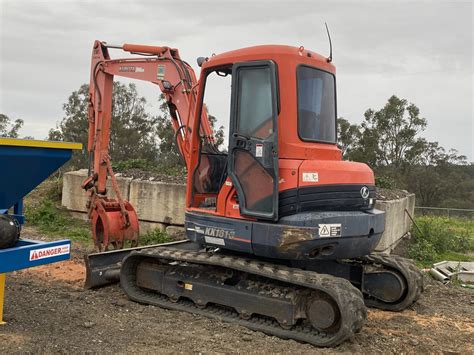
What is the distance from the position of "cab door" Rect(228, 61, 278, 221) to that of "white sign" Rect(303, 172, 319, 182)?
31 centimetres

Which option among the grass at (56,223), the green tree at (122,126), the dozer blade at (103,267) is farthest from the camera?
the green tree at (122,126)

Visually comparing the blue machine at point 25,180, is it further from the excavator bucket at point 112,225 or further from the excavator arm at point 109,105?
the excavator bucket at point 112,225

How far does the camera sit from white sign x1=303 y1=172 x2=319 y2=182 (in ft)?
18.4

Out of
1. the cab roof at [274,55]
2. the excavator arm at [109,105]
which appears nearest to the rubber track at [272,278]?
the excavator arm at [109,105]

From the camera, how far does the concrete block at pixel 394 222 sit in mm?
10328

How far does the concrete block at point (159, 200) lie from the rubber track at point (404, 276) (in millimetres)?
5260

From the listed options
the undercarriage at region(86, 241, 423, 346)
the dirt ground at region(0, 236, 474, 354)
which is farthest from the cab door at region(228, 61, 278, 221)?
the dirt ground at region(0, 236, 474, 354)

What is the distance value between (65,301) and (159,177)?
20.3 ft

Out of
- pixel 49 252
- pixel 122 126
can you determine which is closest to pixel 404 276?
pixel 49 252

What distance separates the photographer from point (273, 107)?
568 cm

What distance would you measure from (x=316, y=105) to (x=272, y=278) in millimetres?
1996

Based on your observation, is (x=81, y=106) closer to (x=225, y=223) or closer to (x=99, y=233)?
(x=99, y=233)

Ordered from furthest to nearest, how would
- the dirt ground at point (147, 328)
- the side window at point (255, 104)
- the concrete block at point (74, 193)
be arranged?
the concrete block at point (74, 193) → the side window at point (255, 104) → the dirt ground at point (147, 328)

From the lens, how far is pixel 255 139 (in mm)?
5828
